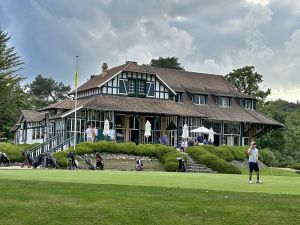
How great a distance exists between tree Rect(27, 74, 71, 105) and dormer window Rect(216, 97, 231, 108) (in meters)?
59.2

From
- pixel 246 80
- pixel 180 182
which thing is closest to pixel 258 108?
pixel 246 80

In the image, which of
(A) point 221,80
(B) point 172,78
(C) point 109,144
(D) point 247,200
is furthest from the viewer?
(A) point 221,80

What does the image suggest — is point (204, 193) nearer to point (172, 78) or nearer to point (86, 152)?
point (86, 152)

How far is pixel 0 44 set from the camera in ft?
101

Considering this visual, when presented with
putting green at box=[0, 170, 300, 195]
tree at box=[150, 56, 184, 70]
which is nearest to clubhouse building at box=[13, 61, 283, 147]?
putting green at box=[0, 170, 300, 195]

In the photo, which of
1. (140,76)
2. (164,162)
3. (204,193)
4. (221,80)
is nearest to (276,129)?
(221,80)

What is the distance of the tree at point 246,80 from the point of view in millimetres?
86625

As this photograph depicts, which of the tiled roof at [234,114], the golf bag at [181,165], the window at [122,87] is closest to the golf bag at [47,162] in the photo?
the golf bag at [181,165]

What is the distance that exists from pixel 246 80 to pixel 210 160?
4793 cm

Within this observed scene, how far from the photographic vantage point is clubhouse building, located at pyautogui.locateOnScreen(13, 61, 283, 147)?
51688 millimetres

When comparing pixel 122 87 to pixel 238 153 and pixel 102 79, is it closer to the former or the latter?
pixel 102 79

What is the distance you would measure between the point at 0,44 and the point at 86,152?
46.0 feet

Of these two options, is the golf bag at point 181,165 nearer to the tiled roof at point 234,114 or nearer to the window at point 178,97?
the tiled roof at point 234,114

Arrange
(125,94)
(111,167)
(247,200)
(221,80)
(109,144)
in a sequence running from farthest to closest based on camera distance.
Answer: (221,80) < (125,94) < (109,144) < (111,167) < (247,200)
